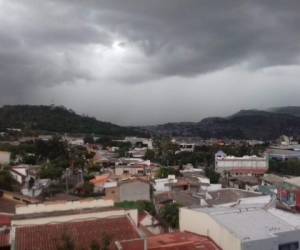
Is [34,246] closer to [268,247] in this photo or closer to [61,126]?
[268,247]

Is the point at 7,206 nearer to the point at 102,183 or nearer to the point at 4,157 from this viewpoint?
the point at 102,183

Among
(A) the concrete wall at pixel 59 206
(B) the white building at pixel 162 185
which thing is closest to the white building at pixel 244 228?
(A) the concrete wall at pixel 59 206

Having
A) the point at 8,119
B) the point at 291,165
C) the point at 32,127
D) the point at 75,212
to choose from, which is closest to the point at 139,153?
the point at 291,165

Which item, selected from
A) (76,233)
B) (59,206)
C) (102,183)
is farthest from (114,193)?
(76,233)

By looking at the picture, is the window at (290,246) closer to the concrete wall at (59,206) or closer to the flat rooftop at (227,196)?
the concrete wall at (59,206)

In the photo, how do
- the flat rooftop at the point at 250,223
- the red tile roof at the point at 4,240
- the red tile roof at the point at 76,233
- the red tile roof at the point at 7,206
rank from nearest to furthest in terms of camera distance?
the red tile roof at the point at 76,233
the flat rooftop at the point at 250,223
the red tile roof at the point at 4,240
the red tile roof at the point at 7,206

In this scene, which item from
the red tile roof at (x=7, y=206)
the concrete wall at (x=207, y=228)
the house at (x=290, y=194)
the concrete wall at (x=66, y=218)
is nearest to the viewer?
the concrete wall at (x=207, y=228)
